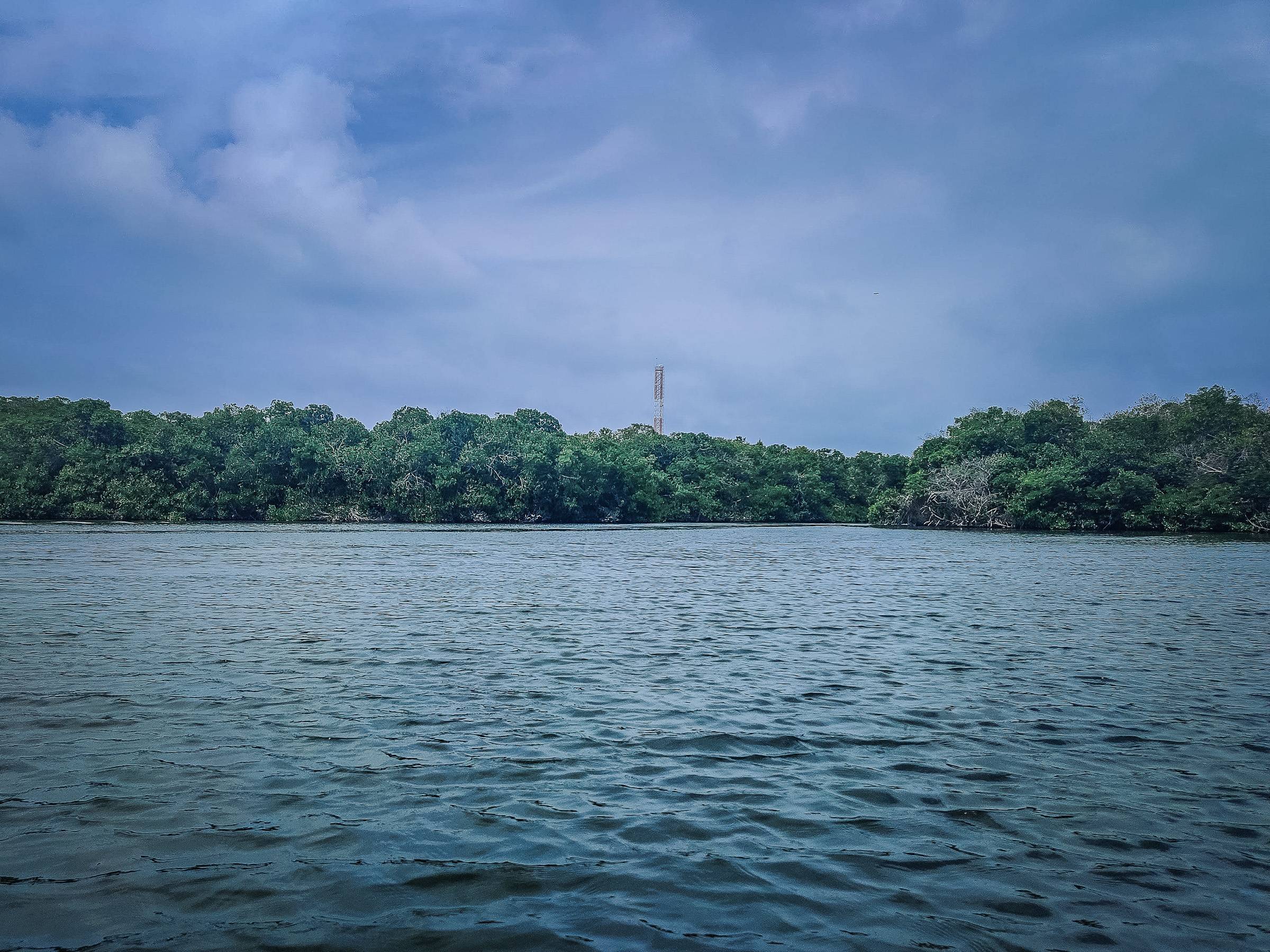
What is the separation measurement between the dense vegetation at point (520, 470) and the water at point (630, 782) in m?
64.0

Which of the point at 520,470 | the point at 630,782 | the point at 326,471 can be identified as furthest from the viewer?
the point at 520,470

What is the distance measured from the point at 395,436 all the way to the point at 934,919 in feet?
327

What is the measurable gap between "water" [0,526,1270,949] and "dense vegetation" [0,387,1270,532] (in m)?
64.0

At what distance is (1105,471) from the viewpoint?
76188 mm

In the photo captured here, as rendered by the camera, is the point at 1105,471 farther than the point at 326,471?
No

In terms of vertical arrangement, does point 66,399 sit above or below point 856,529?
above

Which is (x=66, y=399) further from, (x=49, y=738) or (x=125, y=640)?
(x=49, y=738)

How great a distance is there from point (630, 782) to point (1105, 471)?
81028 mm

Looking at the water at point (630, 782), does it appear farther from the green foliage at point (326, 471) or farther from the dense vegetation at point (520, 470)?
the green foliage at point (326, 471)

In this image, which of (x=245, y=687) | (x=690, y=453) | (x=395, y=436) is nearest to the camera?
(x=245, y=687)

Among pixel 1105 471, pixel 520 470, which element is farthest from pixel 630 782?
pixel 520 470

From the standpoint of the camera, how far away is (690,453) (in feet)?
410

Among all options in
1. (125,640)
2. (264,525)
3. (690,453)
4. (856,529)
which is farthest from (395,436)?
(125,640)

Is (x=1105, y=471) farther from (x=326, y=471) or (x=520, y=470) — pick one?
(x=326, y=471)
